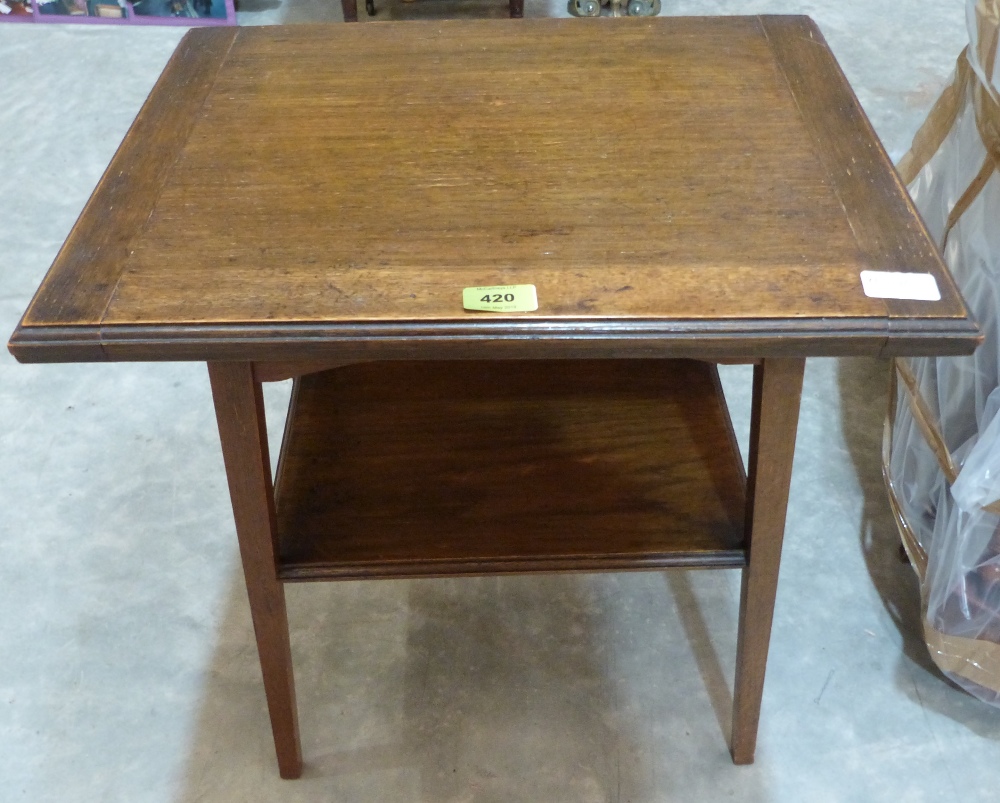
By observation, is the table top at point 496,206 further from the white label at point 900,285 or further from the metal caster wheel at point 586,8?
the metal caster wheel at point 586,8

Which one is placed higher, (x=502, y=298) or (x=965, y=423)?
(x=502, y=298)

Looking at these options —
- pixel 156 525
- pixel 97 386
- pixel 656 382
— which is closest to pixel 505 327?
pixel 656 382

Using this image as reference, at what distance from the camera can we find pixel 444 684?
1.31 m

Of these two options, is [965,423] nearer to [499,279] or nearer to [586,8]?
[499,279]

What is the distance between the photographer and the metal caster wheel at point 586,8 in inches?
113

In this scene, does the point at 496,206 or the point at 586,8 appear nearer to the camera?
the point at 496,206

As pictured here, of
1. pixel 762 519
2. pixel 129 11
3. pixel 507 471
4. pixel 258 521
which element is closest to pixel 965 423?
pixel 762 519

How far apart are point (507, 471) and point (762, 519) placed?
0.31 metres

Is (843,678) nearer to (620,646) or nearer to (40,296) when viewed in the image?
(620,646)

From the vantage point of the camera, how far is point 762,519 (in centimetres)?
99

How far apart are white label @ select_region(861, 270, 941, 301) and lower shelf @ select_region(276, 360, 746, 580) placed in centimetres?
32

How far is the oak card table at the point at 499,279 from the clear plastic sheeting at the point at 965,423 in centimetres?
23

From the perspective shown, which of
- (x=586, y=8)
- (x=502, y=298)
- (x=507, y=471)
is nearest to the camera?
(x=502, y=298)

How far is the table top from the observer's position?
82cm
